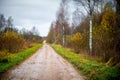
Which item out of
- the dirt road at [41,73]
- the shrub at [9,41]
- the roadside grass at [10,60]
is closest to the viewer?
the dirt road at [41,73]

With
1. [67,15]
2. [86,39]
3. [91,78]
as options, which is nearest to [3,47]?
[86,39]

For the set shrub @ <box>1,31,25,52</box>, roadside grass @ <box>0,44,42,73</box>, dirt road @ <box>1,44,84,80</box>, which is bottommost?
dirt road @ <box>1,44,84,80</box>

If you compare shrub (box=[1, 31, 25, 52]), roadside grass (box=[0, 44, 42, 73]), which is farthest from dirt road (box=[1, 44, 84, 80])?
shrub (box=[1, 31, 25, 52])

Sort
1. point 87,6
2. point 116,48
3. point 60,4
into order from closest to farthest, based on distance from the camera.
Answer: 1. point 116,48
2. point 87,6
3. point 60,4

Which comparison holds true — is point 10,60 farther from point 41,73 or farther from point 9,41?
point 9,41

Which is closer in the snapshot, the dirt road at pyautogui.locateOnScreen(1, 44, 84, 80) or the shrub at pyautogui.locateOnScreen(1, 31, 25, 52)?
the dirt road at pyautogui.locateOnScreen(1, 44, 84, 80)

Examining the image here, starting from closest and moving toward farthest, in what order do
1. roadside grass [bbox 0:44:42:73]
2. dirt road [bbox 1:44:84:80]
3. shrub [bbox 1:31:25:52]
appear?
1. dirt road [bbox 1:44:84:80]
2. roadside grass [bbox 0:44:42:73]
3. shrub [bbox 1:31:25:52]

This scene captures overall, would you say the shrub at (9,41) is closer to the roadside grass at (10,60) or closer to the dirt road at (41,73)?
the roadside grass at (10,60)

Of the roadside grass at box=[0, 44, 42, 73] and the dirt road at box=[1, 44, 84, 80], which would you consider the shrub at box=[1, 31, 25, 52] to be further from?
the dirt road at box=[1, 44, 84, 80]

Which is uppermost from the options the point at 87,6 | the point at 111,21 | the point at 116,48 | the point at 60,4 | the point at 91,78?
the point at 60,4

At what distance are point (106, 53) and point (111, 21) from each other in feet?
9.70

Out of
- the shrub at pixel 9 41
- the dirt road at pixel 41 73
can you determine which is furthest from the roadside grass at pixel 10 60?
the shrub at pixel 9 41

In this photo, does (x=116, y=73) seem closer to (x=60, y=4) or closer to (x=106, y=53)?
(x=106, y=53)

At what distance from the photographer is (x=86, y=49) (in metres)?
25.3
